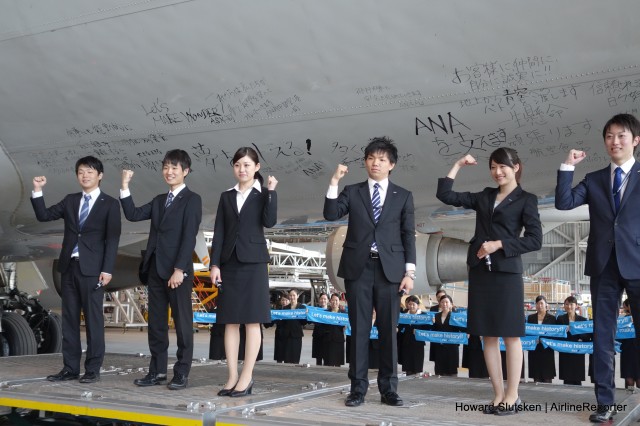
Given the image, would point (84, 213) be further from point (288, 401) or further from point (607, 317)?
point (607, 317)

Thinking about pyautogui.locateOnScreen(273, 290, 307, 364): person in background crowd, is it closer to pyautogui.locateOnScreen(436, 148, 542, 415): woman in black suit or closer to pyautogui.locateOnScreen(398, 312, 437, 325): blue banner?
pyautogui.locateOnScreen(398, 312, 437, 325): blue banner

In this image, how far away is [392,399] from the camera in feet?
14.7

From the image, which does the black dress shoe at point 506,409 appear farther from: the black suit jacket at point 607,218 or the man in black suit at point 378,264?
the black suit jacket at point 607,218

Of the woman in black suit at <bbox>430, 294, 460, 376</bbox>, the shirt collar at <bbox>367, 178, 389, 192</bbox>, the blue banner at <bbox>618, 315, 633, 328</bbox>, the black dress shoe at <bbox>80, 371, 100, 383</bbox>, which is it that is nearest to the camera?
the shirt collar at <bbox>367, 178, 389, 192</bbox>

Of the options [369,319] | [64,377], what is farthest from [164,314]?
[369,319]

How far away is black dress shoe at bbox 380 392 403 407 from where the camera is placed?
4.46 metres

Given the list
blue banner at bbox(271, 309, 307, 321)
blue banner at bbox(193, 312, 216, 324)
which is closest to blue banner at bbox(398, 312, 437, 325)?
blue banner at bbox(271, 309, 307, 321)

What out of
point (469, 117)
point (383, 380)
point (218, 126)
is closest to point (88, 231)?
point (218, 126)

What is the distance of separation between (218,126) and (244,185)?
1112 millimetres

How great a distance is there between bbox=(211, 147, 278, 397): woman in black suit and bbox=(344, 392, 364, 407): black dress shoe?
760mm

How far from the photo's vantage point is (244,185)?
16.5ft

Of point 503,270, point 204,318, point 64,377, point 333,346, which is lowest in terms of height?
point 333,346

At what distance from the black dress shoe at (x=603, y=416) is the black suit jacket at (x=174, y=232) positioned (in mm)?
2960

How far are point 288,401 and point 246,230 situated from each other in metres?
1.21
